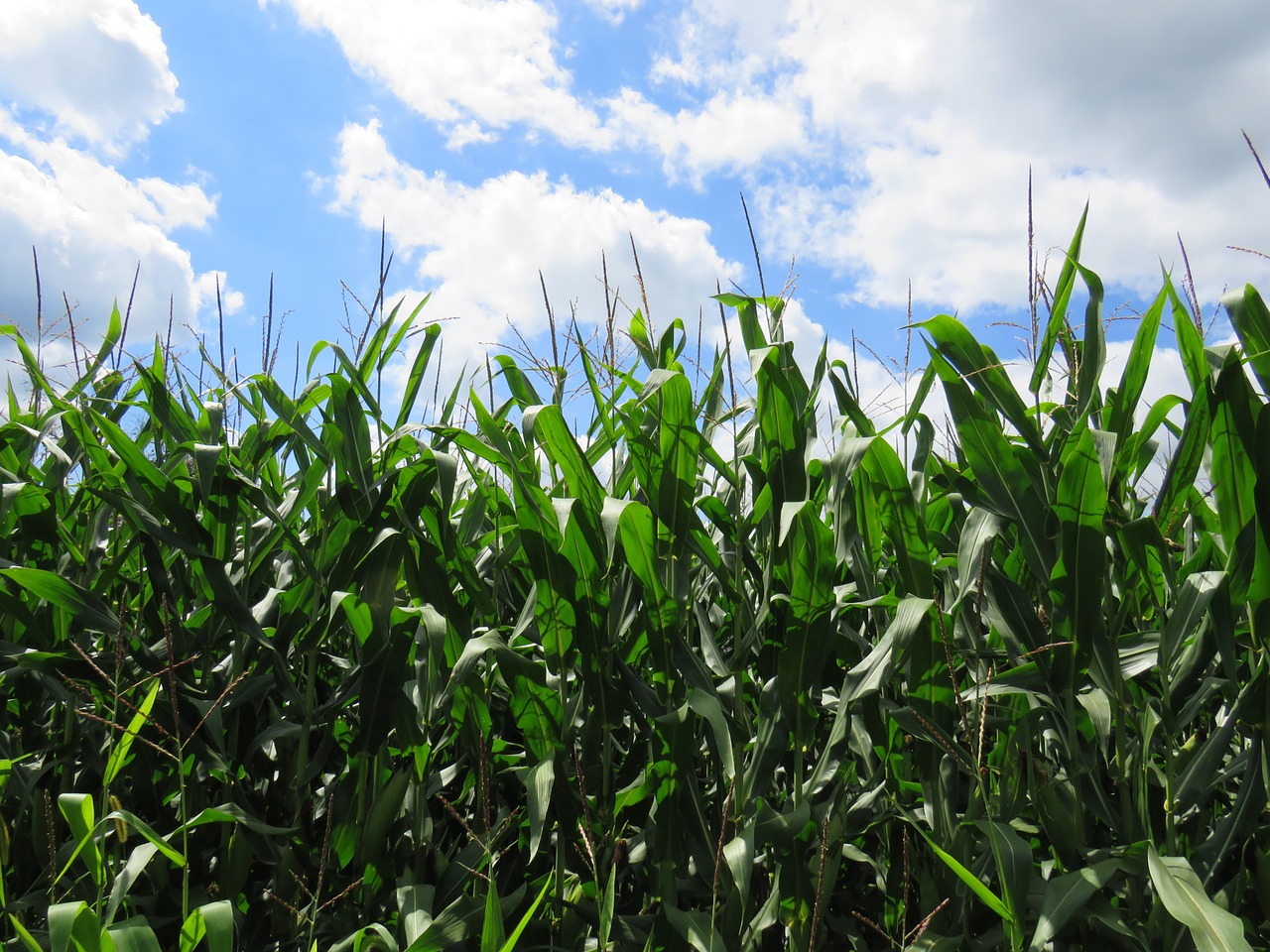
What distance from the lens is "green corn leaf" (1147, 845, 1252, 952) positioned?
92cm

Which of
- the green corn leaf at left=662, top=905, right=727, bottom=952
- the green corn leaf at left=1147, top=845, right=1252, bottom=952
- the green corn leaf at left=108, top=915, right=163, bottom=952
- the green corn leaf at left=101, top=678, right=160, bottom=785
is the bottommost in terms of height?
the green corn leaf at left=108, top=915, right=163, bottom=952

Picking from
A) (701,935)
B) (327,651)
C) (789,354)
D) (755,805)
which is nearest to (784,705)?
(755,805)

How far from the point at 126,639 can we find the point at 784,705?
1.19 meters

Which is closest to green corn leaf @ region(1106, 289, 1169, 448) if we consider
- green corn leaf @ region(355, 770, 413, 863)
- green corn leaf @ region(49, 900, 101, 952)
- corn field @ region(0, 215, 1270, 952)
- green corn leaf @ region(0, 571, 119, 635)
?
corn field @ region(0, 215, 1270, 952)

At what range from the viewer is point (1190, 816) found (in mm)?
1353

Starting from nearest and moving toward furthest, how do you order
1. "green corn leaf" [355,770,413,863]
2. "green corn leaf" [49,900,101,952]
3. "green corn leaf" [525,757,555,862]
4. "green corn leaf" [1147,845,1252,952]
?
"green corn leaf" [1147,845,1252,952] < "green corn leaf" [49,900,101,952] < "green corn leaf" [525,757,555,862] < "green corn leaf" [355,770,413,863]

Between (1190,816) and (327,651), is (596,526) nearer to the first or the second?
(327,651)

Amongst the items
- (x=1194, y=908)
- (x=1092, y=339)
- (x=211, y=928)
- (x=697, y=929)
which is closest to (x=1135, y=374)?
(x=1092, y=339)

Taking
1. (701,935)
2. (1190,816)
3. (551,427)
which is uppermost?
(551,427)

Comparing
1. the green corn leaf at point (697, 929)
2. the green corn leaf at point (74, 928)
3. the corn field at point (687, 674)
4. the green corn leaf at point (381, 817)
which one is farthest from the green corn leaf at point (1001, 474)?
the green corn leaf at point (74, 928)

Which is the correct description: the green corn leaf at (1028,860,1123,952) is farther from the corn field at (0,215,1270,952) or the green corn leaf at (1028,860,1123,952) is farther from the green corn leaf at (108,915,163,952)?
the green corn leaf at (108,915,163,952)

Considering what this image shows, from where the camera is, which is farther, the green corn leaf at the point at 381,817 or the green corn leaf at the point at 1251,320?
the green corn leaf at the point at 381,817

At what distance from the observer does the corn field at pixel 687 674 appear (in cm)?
113

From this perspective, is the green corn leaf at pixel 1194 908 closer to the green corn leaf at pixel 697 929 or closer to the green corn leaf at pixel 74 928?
the green corn leaf at pixel 697 929
